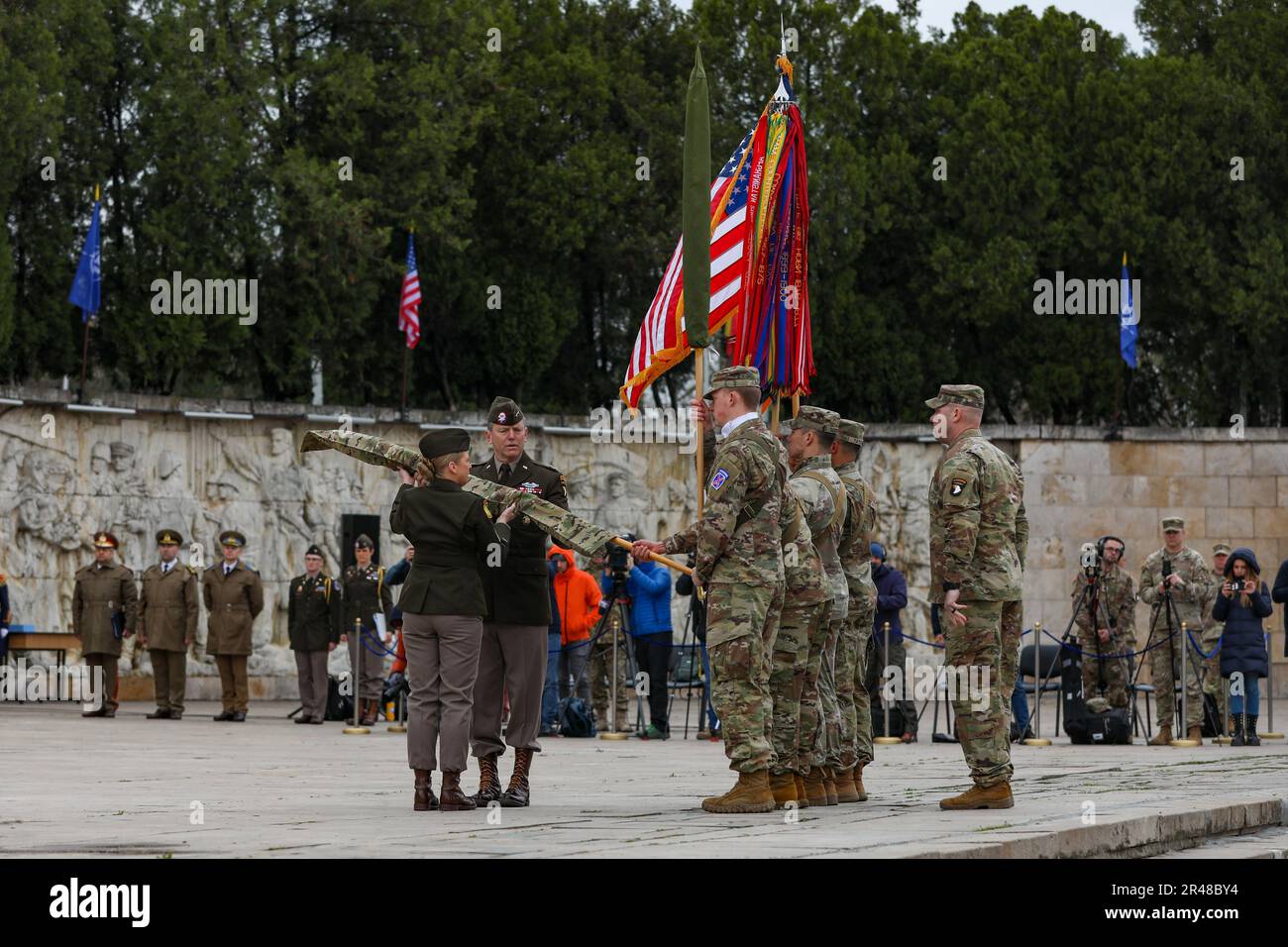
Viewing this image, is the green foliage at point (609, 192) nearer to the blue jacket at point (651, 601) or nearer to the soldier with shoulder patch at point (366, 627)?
the soldier with shoulder patch at point (366, 627)

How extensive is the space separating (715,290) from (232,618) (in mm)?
10217

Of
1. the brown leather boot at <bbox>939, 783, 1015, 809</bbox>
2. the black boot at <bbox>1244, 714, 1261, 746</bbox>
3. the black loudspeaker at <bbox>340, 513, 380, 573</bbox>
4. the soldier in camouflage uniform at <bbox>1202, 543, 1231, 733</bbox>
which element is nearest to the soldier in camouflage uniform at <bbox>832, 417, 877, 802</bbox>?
the brown leather boot at <bbox>939, 783, 1015, 809</bbox>

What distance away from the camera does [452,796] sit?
10516mm

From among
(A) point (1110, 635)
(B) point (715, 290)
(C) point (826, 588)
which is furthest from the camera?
(A) point (1110, 635)

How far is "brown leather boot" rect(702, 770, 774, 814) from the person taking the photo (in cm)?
1002

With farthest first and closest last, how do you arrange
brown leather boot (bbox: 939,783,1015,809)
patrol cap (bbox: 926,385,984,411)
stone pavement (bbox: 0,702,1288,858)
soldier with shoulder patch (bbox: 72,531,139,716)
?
1. soldier with shoulder patch (bbox: 72,531,139,716)
2. patrol cap (bbox: 926,385,984,411)
3. brown leather boot (bbox: 939,783,1015,809)
4. stone pavement (bbox: 0,702,1288,858)

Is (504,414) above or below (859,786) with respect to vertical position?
above

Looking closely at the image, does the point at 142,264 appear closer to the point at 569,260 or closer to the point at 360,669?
the point at 569,260

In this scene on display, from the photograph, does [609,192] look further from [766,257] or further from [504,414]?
[504,414]

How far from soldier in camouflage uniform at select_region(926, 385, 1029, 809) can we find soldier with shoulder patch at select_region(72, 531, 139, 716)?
14.3m

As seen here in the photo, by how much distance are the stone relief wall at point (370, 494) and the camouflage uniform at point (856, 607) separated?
15479mm

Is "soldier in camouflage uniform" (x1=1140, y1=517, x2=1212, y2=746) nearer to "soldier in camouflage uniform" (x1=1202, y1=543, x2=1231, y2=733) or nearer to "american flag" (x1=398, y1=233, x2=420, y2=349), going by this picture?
"soldier in camouflage uniform" (x1=1202, y1=543, x2=1231, y2=733)

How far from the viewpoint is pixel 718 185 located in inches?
586

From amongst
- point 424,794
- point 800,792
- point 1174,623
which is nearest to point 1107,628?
point 1174,623
